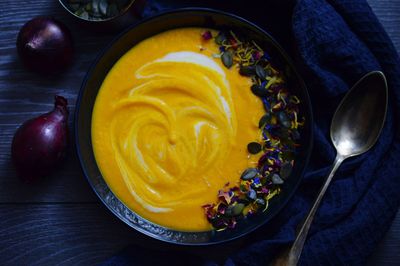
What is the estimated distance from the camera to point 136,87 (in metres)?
1.95

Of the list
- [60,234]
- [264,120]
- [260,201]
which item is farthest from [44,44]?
[260,201]

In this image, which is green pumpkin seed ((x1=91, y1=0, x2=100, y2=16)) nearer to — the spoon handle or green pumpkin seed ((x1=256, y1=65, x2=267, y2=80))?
green pumpkin seed ((x1=256, y1=65, x2=267, y2=80))

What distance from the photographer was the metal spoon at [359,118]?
6.19ft

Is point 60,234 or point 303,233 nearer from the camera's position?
point 303,233

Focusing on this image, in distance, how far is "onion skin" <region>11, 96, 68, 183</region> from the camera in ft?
6.20

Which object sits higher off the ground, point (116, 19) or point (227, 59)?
point (116, 19)

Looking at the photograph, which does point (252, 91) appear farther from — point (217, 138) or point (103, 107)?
point (103, 107)

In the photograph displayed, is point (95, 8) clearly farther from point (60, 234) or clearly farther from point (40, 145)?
point (60, 234)

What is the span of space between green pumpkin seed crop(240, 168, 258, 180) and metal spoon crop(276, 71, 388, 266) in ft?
0.73

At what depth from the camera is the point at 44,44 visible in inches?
76.0

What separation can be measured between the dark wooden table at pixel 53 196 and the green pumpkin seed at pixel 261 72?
0.47 metres

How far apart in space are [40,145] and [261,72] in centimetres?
78

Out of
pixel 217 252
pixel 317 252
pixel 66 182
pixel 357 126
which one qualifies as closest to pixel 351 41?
pixel 357 126

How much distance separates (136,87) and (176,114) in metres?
0.17
